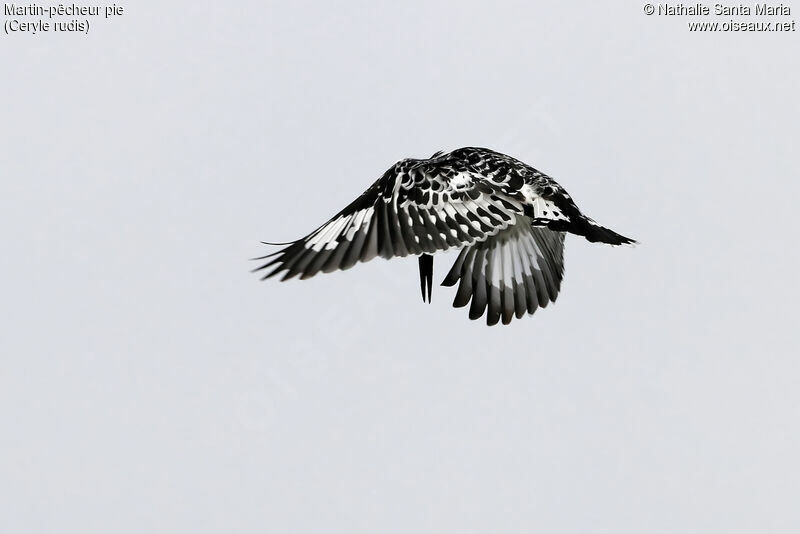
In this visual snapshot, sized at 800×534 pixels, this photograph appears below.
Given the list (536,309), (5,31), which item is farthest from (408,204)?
(5,31)

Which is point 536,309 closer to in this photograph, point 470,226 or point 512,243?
point 512,243

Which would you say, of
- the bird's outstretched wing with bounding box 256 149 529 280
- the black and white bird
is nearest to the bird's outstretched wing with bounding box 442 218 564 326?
the black and white bird

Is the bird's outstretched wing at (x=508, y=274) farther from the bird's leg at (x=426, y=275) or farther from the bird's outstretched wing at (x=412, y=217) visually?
the bird's outstretched wing at (x=412, y=217)

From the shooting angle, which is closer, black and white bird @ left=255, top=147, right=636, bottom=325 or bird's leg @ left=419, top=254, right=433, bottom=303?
black and white bird @ left=255, top=147, right=636, bottom=325

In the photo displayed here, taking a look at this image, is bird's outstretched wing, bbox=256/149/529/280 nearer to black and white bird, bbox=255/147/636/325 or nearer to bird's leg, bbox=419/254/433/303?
black and white bird, bbox=255/147/636/325

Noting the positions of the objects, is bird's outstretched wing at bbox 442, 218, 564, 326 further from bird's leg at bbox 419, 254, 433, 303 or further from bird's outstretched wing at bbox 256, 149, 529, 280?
bird's outstretched wing at bbox 256, 149, 529, 280

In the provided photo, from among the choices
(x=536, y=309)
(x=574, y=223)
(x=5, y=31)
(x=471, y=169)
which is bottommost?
(x=536, y=309)

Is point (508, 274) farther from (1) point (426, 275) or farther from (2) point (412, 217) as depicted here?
(2) point (412, 217)
